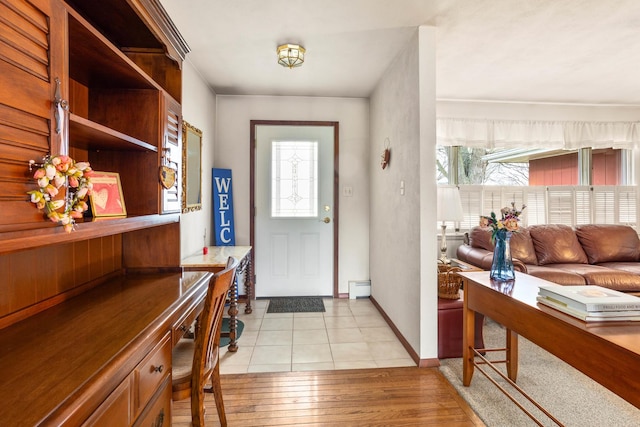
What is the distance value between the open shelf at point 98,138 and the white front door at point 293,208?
7.26 ft

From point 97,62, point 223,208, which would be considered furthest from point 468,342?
point 223,208

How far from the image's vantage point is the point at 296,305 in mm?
3621

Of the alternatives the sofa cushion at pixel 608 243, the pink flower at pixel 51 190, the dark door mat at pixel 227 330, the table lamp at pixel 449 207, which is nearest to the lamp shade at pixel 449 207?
the table lamp at pixel 449 207

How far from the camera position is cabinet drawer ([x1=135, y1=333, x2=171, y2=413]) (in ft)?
3.36

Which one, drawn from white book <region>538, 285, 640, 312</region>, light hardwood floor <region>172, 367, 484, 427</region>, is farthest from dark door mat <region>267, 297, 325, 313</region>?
white book <region>538, 285, 640, 312</region>

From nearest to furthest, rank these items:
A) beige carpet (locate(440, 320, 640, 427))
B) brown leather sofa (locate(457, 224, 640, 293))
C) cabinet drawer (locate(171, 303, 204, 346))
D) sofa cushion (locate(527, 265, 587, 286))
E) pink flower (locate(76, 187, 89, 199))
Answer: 1. pink flower (locate(76, 187, 89, 199))
2. cabinet drawer (locate(171, 303, 204, 346))
3. beige carpet (locate(440, 320, 640, 427))
4. sofa cushion (locate(527, 265, 587, 286))
5. brown leather sofa (locate(457, 224, 640, 293))

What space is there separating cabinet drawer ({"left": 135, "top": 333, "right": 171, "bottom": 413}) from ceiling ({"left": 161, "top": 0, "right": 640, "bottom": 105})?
2.07 meters

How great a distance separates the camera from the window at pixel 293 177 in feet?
12.6

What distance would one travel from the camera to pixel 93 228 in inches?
43.4

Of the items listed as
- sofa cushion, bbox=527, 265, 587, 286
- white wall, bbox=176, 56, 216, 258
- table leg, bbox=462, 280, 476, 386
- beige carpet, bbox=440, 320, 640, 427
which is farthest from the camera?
sofa cushion, bbox=527, 265, 587, 286

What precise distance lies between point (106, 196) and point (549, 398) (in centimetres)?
274

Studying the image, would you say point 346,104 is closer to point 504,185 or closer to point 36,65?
point 504,185

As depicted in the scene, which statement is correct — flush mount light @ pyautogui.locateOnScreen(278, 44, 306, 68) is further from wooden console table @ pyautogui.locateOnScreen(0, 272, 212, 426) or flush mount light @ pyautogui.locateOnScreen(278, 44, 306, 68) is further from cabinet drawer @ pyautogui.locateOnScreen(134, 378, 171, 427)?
cabinet drawer @ pyautogui.locateOnScreen(134, 378, 171, 427)

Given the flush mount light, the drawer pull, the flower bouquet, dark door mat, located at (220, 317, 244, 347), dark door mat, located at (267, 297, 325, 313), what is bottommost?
dark door mat, located at (220, 317, 244, 347)
